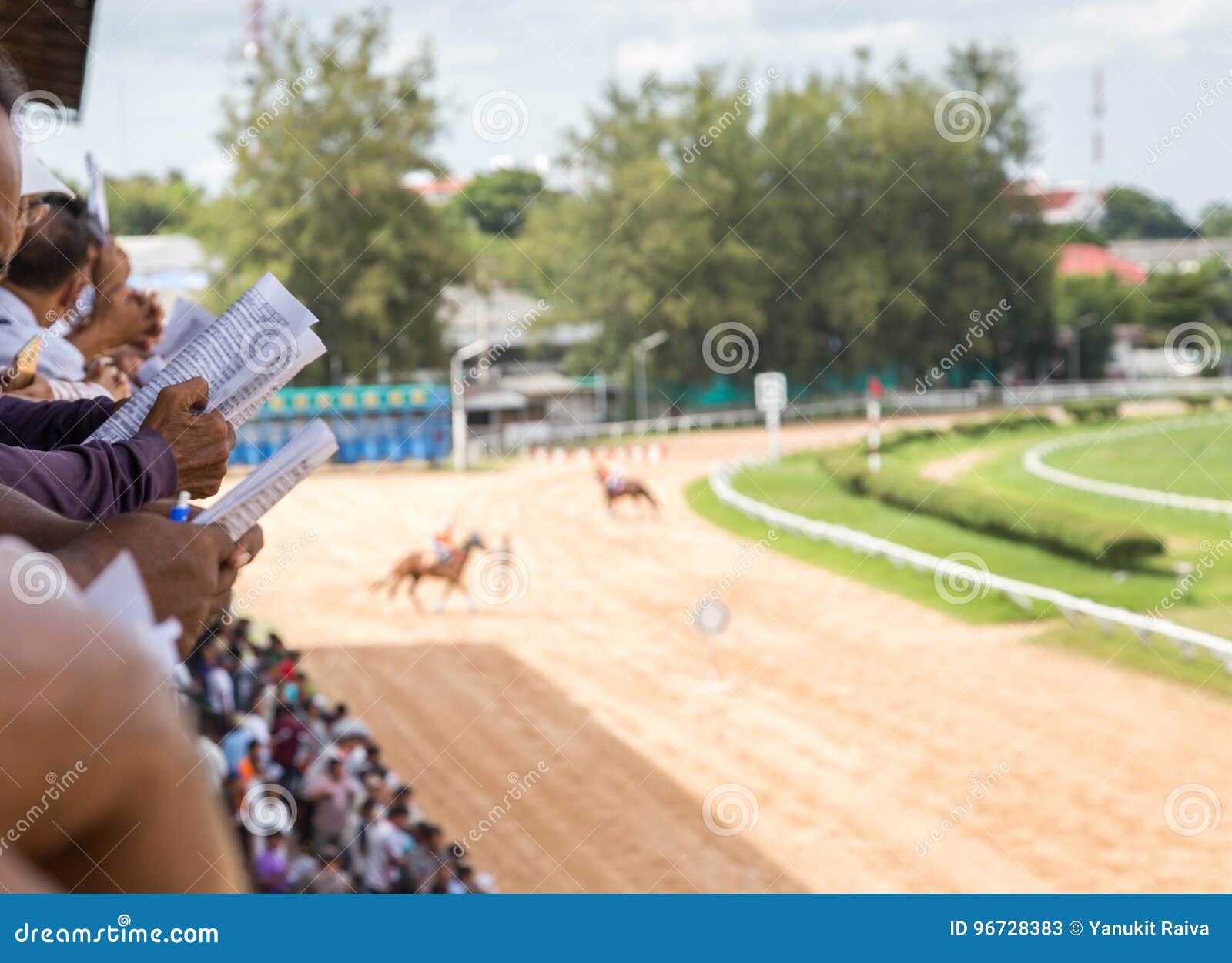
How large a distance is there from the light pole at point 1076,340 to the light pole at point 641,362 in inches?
722

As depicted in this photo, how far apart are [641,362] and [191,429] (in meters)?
47.0

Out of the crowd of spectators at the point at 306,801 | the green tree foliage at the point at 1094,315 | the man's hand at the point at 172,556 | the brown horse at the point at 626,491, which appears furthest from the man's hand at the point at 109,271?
the green tree foliage at the point at 1094,315

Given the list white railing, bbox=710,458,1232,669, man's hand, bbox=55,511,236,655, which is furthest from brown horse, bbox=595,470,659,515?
man's hand, bbox=55,511,236,655

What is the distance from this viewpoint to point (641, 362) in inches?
1923

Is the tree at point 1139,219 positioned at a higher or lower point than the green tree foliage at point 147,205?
lower

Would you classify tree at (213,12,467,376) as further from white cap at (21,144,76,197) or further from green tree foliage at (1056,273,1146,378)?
white cap at (21,144,76,197)

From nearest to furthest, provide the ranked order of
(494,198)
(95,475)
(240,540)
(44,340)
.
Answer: (95,475) → (240,540) → (44,340) → (494,198)

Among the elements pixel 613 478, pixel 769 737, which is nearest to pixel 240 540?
pixel 769 737

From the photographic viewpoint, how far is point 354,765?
8797mm

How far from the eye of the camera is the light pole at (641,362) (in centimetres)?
4903

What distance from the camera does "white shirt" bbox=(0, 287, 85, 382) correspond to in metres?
2.51

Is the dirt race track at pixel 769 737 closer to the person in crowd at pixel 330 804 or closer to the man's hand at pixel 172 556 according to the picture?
the person in crowd at pixel 330 804

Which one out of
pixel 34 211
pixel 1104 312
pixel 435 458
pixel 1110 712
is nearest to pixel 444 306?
pixel 435 458

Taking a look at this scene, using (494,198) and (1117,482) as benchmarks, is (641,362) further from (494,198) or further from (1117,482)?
(494,198)
